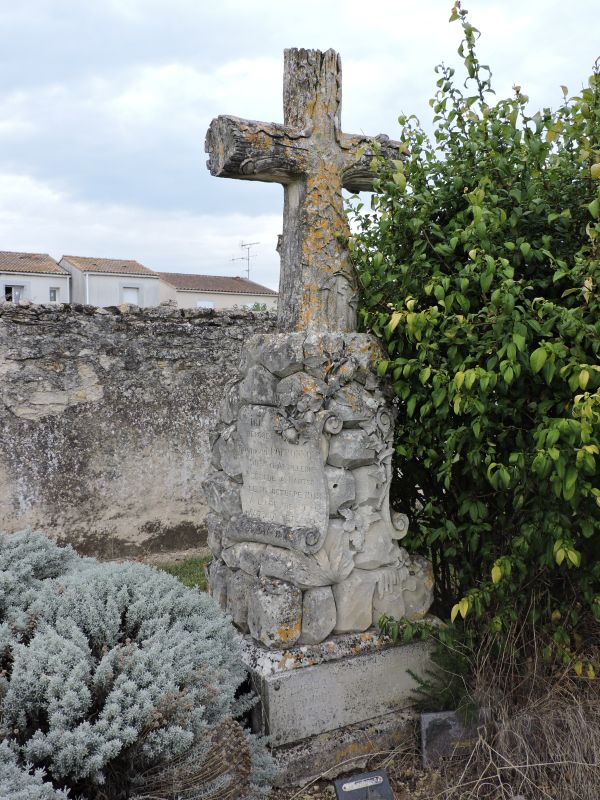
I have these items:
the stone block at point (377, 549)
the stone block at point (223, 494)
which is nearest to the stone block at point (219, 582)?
the stone block at point (223, 494)

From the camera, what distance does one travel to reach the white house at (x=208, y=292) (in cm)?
3309

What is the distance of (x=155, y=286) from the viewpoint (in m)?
30.8

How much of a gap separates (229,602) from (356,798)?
3.62ft

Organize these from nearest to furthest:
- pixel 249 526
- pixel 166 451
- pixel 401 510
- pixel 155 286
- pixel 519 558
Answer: pixel 519 558, pixel 249 526, pixel 401 510, pixel 166 451, pixel 155 286

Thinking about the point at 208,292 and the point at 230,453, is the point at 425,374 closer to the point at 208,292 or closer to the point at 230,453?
the point at 230,453

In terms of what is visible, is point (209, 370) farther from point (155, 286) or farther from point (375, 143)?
point (155, 286)

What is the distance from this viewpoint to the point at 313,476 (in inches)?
126

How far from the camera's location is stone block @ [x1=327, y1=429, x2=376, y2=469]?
3215 millimetres

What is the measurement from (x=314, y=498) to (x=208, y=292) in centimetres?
3110

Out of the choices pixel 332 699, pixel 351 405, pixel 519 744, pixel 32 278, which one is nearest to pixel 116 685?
pixel 332 699

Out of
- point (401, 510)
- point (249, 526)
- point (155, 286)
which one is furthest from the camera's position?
point (155, 286)

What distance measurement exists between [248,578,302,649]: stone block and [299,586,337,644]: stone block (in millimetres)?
Result: 31

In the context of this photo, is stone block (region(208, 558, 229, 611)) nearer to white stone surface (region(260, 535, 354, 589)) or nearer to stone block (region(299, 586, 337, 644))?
white stone surface (region(260, 535, 354, 589))

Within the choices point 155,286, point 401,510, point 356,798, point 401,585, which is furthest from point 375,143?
point 155,286
